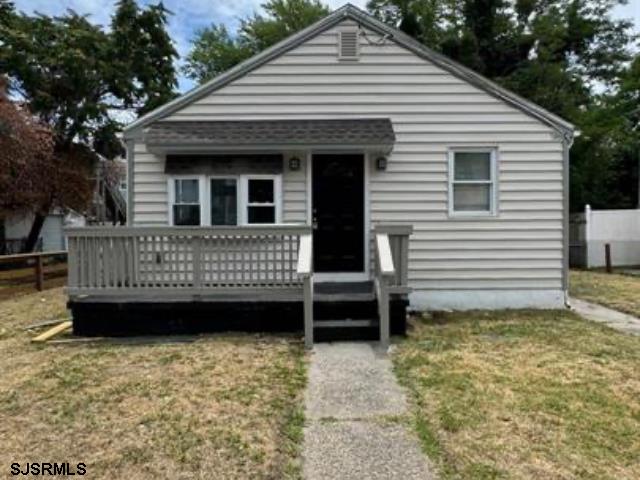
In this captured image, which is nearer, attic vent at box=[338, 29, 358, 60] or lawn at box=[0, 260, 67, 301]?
attic vent at box=[338, 29, 358, 60]

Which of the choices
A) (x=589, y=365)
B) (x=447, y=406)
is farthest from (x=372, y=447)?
(x=589, y=365)

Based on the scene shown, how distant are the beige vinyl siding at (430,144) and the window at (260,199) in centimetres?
37

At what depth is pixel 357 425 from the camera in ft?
14.3

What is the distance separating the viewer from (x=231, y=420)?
4.45m

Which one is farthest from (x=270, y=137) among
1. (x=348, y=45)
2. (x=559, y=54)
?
(x=559, y=54)

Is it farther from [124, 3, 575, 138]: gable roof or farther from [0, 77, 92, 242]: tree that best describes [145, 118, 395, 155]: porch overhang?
[0, 77, 92, 242]: tree

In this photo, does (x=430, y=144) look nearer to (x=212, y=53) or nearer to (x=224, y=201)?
(x=224, y=201)

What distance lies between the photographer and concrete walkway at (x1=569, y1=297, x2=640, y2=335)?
26.5ft

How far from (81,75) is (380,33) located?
14.6 meters

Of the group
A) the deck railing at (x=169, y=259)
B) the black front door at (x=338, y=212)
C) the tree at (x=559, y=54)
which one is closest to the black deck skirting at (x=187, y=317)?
the deck railing at (x=169, y=259)

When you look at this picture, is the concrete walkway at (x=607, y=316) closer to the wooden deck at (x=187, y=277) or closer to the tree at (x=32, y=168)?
the wooden deck at (x=187, y=277)

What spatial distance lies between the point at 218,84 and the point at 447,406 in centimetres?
648

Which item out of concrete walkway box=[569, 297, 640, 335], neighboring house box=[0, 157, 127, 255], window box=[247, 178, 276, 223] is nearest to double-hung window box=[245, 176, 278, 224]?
window box=[247, 178, 276, 223]

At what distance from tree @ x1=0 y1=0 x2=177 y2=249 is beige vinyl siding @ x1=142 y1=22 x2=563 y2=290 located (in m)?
12.7
